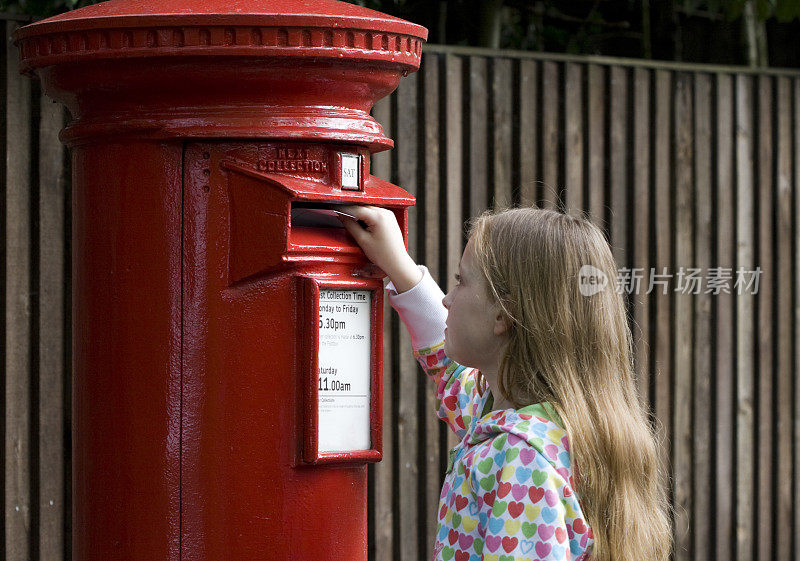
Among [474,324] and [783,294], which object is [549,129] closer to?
[783,294]

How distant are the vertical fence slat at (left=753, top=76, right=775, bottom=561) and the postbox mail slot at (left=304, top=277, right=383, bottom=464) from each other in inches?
126

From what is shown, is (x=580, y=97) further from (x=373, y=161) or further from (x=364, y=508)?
(x=364, y=508)

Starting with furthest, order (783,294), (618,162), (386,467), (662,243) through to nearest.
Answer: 1. (783,294)
2. (662,243)
3. (618,162)
4. (386,467)

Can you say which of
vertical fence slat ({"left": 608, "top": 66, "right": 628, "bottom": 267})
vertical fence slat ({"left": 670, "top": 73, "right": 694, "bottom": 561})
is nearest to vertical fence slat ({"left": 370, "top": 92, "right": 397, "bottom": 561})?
vertical fence slat ({"left": 608, "top": 66, "right": 628, "bottom": 267})

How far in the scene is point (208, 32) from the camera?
2.05 metres

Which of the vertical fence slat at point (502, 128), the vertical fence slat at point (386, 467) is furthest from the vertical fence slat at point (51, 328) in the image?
the vertical fence slat at point (502, 128)

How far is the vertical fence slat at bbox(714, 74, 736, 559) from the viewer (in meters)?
4.93

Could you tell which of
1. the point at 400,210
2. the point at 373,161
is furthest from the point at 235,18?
the point at 373,161

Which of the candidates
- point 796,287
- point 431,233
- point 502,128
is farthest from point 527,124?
point 796,287

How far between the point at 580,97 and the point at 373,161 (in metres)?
1.01

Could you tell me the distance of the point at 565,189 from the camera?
14.9 feet

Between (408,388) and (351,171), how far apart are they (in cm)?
217

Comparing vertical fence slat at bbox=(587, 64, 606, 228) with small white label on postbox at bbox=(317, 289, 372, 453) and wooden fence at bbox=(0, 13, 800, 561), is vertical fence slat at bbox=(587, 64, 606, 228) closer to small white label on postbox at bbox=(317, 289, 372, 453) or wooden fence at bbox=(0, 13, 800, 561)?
wooden fence at bbox=(0, 13, 800, 561)

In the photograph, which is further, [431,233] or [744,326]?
[744,326]
